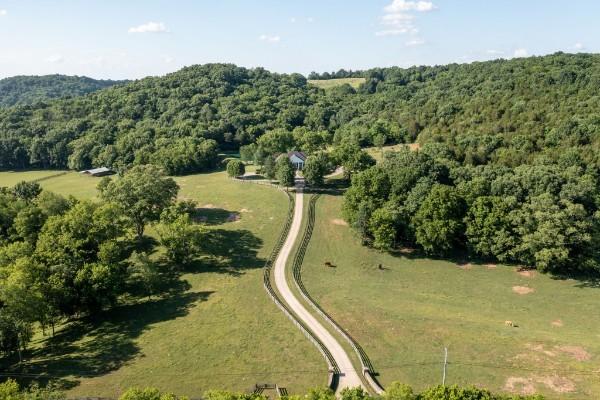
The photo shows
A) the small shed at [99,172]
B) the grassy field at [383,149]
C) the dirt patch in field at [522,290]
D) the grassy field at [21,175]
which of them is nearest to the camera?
the dirt patch in field at [522,290]

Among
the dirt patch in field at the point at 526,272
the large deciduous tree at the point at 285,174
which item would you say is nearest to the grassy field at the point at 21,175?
the large deciduous tree at the point at 285,174

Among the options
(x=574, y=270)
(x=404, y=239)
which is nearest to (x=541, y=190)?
(x=574, y=270)

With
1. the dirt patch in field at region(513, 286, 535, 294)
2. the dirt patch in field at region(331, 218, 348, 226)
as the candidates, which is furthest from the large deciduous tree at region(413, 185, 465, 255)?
the dirt patch in field at region(331, 218, 348, 226)

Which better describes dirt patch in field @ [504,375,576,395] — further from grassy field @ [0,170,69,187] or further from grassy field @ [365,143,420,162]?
grassy field @ [0,170,69,187]

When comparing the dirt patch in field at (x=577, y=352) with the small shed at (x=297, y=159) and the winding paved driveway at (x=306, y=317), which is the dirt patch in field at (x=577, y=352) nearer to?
the winding paved driveway at (x=306, y=317)

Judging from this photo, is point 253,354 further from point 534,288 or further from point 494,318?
point 534,288
